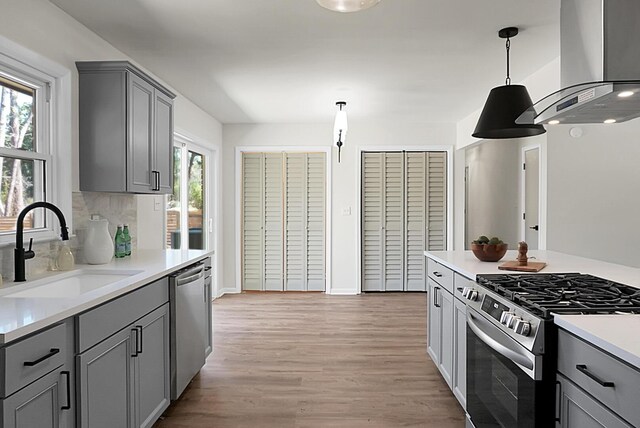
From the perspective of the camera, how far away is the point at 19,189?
2482 mm

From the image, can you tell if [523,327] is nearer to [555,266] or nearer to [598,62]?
[598,62]

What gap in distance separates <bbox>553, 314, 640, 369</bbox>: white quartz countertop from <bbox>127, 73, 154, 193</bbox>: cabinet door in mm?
2495

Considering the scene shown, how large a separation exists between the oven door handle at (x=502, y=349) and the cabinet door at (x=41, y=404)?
1621 mm

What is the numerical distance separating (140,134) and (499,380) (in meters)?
2.53

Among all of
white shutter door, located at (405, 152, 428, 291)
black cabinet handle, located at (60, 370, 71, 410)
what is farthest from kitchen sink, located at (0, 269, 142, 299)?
white shutter door, located at (405, 152, 428, 291)

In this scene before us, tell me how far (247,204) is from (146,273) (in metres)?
4.11

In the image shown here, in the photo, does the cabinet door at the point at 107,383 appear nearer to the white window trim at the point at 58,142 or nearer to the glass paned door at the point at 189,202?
the white window trim at the point at 58,142

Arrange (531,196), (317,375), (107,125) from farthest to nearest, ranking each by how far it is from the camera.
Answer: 1. (531,196)
2. (317,375)
3. (107,125)

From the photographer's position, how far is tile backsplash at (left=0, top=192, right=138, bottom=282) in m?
2.28

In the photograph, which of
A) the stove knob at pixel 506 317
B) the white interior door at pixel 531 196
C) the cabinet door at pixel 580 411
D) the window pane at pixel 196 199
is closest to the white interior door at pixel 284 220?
the window pane at pixel 196 199

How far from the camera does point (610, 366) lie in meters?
1.29

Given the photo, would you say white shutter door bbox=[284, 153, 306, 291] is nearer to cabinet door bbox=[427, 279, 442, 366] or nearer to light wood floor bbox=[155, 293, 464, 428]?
light wood floor bbox=[155, 293, 464, 428]

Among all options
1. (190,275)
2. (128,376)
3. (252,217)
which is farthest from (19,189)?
(252,217)

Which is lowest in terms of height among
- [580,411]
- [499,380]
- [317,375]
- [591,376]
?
[317,375]
